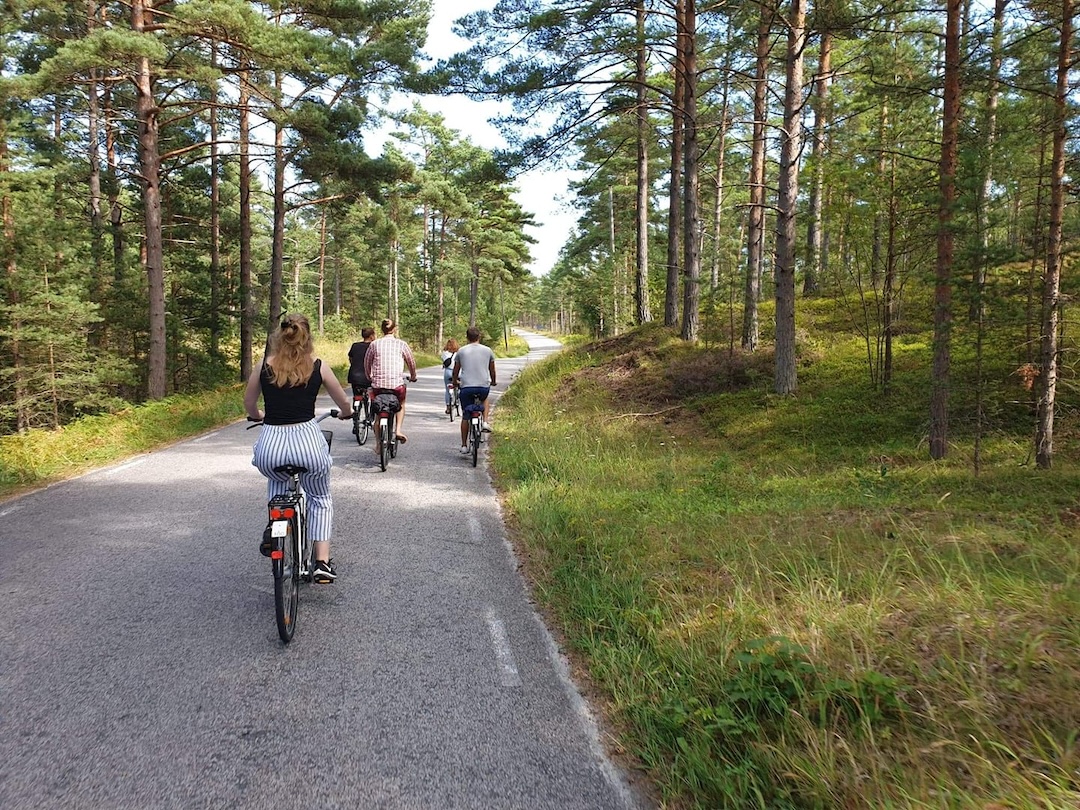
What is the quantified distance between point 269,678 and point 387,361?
6579 millimetres

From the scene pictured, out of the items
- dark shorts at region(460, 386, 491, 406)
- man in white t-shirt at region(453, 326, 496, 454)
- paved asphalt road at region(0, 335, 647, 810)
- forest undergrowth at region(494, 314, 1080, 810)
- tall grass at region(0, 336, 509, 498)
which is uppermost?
man in white t-shirt at region(453, 326, 496, 454)

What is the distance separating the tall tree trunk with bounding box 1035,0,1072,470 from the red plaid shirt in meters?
8.58

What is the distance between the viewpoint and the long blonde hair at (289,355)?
426 cm

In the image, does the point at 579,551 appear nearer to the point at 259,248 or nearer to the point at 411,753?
the point at 411,753

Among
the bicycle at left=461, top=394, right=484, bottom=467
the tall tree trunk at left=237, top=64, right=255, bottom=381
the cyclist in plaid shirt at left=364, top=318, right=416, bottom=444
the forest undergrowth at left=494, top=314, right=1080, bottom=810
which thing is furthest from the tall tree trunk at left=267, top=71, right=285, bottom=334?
the forest undergrowth at left=494, top=314, right=1080, bottom=810

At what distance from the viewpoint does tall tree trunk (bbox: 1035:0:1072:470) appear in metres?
7.50

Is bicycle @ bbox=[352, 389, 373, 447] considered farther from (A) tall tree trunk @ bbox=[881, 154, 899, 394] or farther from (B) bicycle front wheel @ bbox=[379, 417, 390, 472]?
(A) tall tree trunk @ bbox=[881, 154, 899, 394]

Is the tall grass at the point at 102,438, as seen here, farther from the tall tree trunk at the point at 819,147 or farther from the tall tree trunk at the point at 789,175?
the tall tree trunk at the point at 819,147

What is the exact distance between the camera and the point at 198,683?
346 cm

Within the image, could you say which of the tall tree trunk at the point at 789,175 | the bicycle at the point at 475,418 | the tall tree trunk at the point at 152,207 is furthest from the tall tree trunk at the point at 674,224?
the tall tree trunk at the point at 152,207

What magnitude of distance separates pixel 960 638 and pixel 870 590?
107cm

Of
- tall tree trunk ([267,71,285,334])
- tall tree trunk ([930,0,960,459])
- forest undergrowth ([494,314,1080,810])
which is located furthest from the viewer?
tall tree trunk ([267,71,285,334])

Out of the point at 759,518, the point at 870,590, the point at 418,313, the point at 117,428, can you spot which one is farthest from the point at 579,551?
the point at 418,313

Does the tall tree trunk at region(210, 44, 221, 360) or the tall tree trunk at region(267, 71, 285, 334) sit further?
the tall tree trunk at region(210, 44, 221, 360)
